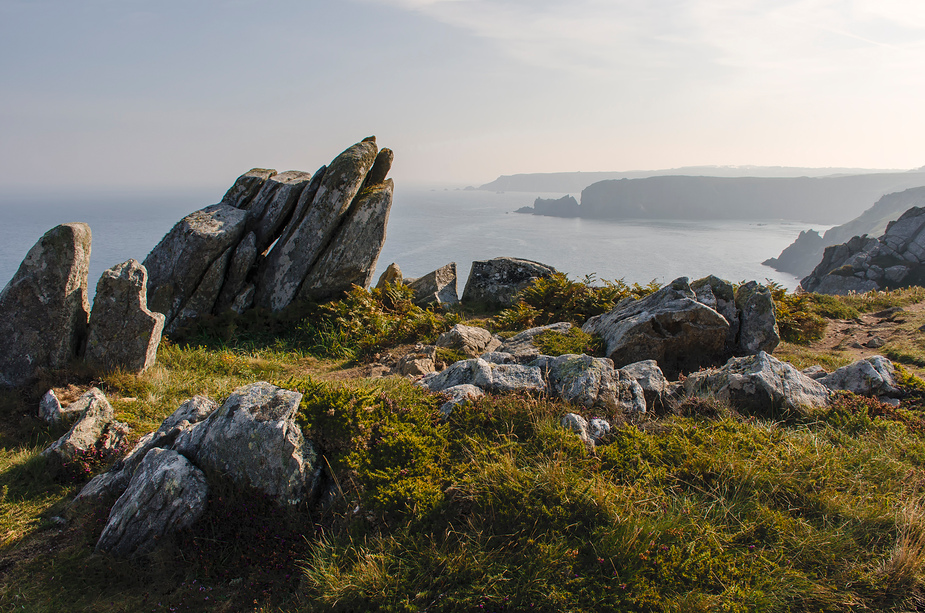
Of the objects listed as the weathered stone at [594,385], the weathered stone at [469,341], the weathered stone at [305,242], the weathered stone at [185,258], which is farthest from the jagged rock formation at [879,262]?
the weathered stone at [185,258]

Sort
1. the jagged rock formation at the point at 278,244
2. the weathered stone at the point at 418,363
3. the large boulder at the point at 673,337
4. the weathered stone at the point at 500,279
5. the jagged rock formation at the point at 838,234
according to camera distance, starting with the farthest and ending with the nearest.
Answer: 1. the jagged rock formation at the point at 838,234
2. the weathered stone at the point at 500,279
3. the jagged rock formation at the point at 278,244
4. the large boulder at the point at 673,337
5. the weathered stone at the point at 418,363

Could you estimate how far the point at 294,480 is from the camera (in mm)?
5168

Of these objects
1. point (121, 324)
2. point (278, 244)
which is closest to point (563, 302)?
point (278, 244)

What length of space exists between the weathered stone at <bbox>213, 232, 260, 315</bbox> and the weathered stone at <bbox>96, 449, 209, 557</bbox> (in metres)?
10.8

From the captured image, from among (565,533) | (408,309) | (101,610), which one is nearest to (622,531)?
(565,533)

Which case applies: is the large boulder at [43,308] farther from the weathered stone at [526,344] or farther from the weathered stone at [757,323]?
the weathered stone at [757,323]

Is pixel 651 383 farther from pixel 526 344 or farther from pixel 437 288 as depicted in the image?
pixel 437 288

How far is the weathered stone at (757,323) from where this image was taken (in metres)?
10.9

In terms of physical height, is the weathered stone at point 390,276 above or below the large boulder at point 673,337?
above

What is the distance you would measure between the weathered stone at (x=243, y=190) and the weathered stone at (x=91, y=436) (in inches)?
432

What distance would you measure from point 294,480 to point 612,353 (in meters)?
7.26

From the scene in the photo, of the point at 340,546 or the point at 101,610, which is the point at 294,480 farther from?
the point at 101,610

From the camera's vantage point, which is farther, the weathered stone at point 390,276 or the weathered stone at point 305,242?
the weathered stone at point 390,276

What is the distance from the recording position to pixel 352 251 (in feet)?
52.5
